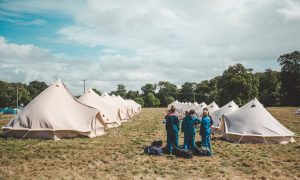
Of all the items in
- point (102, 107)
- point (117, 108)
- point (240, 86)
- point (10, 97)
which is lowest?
point (117, 108)

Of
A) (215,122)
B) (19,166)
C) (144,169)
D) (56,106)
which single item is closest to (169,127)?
(144,169)

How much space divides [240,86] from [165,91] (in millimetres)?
78985

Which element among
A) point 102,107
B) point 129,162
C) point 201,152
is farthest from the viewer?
point 102,107

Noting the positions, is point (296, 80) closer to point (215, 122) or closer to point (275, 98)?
point (275, 98)

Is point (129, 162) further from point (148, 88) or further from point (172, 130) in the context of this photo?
point (148, 88)

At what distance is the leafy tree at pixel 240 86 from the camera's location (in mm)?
68625

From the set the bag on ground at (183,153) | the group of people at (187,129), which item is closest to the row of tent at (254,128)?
the group of people at (187,129)

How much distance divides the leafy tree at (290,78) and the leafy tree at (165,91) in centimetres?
5675

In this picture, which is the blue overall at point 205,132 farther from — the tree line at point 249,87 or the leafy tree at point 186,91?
the leafy tree at point 186,91

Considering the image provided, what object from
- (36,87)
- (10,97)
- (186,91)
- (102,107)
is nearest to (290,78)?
(186,91)

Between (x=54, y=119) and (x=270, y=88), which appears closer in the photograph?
(x=54, y=119)

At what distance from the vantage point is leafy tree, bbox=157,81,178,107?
13700 centimetres

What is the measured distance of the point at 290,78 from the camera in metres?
86.0

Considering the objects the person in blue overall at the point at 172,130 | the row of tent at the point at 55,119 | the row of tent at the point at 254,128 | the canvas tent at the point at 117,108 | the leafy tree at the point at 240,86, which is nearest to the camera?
the person in blue overall at the point at 172,130
